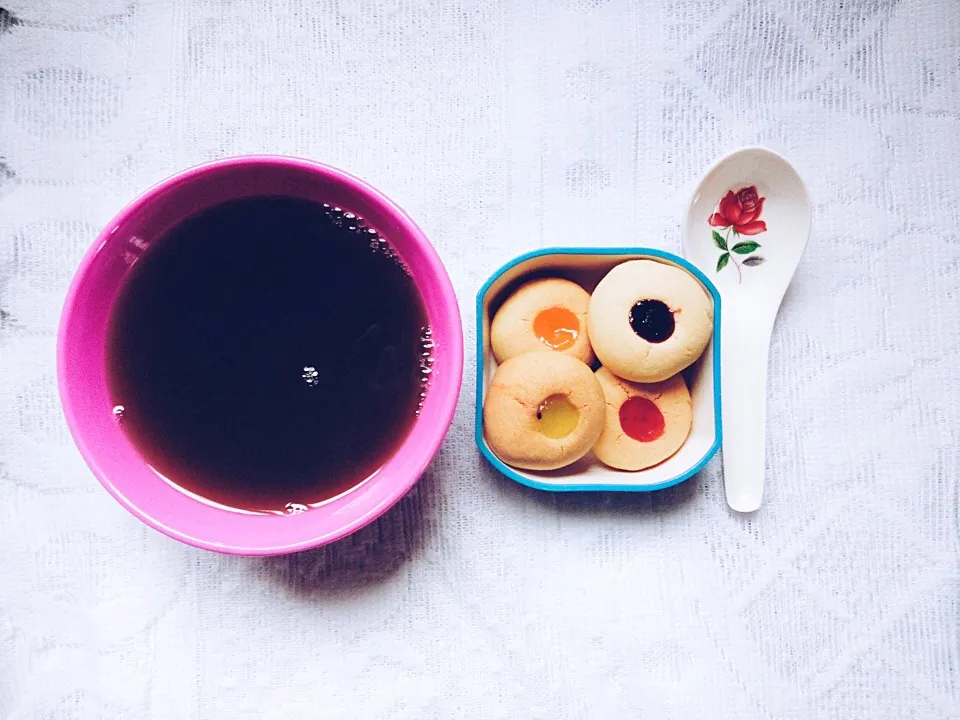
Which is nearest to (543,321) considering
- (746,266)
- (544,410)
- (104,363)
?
(544,410)

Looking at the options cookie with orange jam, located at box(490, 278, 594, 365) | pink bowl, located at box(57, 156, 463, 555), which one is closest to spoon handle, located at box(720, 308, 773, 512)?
cookie with orange jam, located at box(490, 278, 594, 365)

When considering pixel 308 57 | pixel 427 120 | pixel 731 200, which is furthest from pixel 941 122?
pixel 308 57

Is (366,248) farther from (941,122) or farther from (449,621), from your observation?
(941,122)

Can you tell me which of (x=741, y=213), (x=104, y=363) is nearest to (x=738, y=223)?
(x=741, y=213)

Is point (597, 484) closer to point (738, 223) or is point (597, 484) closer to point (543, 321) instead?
point (543, 321)

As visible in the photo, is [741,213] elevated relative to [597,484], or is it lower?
elevated

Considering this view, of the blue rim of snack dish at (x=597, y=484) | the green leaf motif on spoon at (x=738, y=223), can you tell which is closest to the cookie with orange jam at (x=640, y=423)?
the blue rim of snack dish at (x=597, y=484)

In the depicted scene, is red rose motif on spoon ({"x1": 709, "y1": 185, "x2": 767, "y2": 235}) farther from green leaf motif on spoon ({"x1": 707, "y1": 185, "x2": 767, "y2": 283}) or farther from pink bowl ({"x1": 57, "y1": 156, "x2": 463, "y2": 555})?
pink bowl ({"x1": 57, "y1": 156, "x2": 463, "y2": 555})
